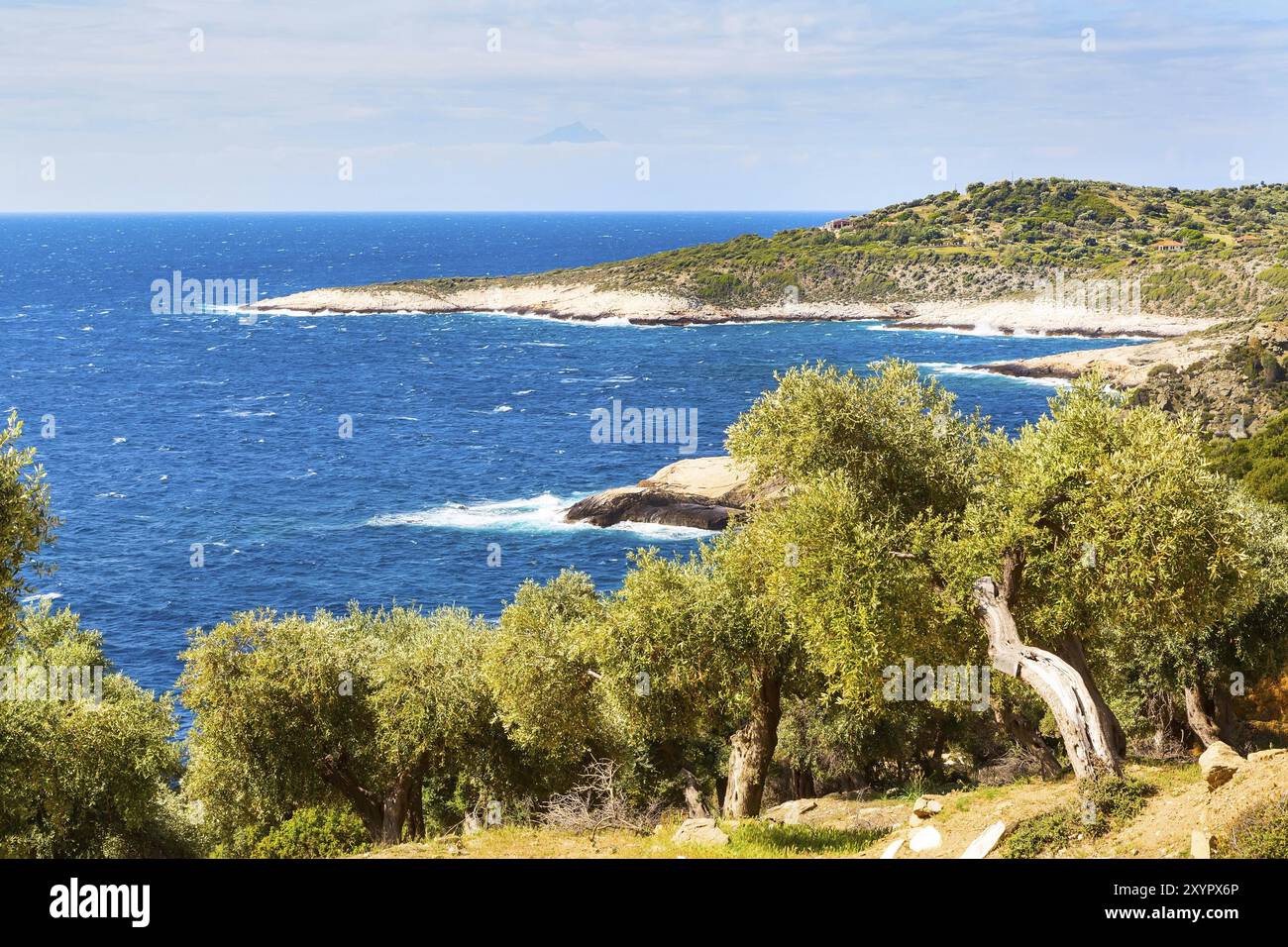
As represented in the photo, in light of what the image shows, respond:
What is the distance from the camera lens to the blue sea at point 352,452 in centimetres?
7862

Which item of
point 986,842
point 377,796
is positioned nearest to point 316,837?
point 377,796

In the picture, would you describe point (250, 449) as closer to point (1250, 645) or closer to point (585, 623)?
point (585, 623)

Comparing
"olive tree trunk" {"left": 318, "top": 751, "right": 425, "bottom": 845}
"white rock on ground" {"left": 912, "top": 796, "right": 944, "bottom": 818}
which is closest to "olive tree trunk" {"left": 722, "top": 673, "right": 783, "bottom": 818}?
"white rock on ground" {"left": 912, "top": 796, "right": 944, "bottom": 818}

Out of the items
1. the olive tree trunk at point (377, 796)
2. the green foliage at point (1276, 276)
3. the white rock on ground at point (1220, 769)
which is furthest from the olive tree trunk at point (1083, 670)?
the green foliage at point (1276, 276)

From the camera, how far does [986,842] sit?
19203mm

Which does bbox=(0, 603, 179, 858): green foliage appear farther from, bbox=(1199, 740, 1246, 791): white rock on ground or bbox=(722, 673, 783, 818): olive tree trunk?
bbox=(1199, 740, 1246, 791): white rock on ground

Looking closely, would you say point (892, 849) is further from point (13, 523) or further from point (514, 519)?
point (514, 519)

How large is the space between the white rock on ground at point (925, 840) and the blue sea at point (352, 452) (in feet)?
174

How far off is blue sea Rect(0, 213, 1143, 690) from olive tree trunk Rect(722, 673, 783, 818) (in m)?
43.9

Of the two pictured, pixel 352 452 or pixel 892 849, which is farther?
pixel 352 452

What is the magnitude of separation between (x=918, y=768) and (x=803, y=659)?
1371cm

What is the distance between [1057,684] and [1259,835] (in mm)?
7004

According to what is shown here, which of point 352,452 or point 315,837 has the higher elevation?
point 352,452
